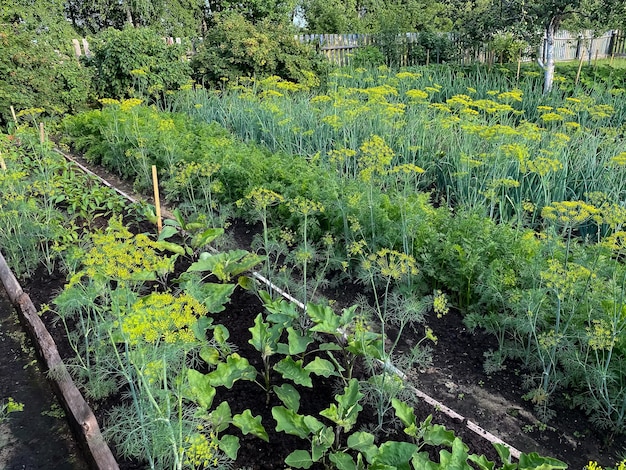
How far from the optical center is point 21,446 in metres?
2.75

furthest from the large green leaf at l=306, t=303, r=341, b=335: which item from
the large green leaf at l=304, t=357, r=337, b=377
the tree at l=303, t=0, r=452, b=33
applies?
the tree at l=303, t=0, r=452, b=33

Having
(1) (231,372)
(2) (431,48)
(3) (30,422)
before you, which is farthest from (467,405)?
(2) (431,48)

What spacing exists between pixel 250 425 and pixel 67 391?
3.77 ft

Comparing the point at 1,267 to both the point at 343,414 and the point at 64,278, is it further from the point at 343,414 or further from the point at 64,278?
the point at 343,414

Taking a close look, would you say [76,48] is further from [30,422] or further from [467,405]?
[467,405]

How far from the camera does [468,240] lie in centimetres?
340

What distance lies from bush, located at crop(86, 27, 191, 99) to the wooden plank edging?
766cm

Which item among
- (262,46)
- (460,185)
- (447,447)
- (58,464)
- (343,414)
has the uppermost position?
(262,46)

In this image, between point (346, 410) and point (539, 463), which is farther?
point (346, 410)

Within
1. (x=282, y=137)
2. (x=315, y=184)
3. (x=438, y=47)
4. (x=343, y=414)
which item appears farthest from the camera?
(x=438, y=47)

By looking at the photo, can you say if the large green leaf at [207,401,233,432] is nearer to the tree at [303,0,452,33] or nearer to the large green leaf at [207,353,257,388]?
the large green leaf at [207,353,257,388]

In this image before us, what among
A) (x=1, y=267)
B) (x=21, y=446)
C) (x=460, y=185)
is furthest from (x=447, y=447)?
(x=1, y=267)

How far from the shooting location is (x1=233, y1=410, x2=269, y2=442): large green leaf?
230cm

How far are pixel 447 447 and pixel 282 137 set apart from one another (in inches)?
186
